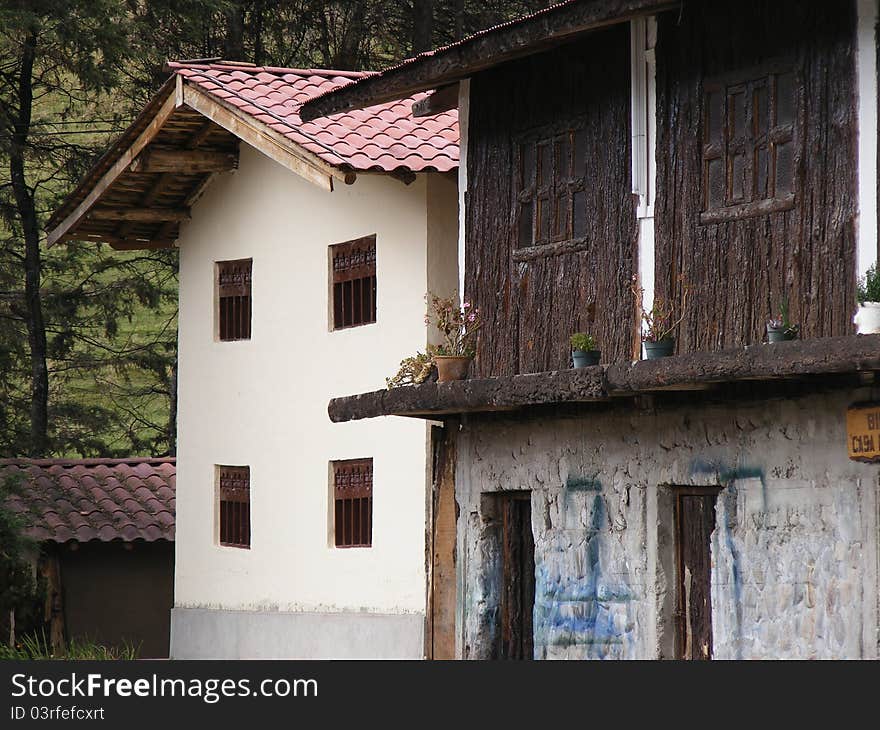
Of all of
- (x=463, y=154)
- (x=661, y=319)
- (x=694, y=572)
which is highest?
(x=463, y=154)

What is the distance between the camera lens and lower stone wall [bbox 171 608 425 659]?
16.2 metres

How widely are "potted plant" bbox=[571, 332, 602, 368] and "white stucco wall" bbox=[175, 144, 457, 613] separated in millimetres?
3801

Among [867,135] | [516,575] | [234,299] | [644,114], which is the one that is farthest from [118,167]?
[867,135]

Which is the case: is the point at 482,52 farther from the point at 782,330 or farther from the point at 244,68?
the point at 244,68

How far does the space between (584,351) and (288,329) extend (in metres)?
6.22

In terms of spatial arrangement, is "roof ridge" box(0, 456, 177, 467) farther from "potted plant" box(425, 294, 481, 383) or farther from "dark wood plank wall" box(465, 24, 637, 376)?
"dark wood plank wall" box(465, 24, 637, 376)

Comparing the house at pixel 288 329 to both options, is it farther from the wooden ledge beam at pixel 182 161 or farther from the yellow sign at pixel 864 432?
the yellow sign at pixel 864 432

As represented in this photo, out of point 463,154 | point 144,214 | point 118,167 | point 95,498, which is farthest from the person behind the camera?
point 95,498

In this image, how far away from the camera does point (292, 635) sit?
17.5 meters

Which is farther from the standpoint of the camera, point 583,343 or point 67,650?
point 67,650

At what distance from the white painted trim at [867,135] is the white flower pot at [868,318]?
0.30 m

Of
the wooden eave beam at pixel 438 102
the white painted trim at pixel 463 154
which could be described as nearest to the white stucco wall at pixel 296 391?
the wooden eave beam at pixel 438 102

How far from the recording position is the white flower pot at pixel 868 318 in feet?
33.6

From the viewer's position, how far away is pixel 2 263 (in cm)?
2723
